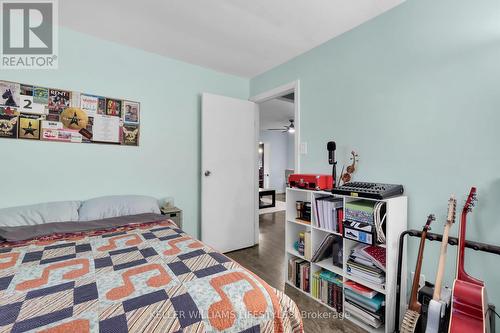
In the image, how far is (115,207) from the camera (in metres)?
2.12

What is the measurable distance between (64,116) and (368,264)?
2840 mm

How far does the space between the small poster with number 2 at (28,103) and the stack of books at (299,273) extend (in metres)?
2.66

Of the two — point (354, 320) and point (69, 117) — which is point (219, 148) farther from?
point (354, 320)

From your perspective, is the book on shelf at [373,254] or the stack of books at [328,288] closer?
the book on shelf at [373,254]

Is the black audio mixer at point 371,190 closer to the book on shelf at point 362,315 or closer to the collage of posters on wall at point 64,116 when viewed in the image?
the book on shelf at point 362,315

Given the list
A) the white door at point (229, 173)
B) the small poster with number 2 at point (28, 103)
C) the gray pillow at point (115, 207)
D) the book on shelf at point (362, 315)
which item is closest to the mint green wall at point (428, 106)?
the book on shelf at point (362, 315)

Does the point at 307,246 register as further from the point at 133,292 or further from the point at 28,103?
the point at 28,103

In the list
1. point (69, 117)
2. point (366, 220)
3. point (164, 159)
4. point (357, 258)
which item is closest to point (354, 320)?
Answer: point (357, 258)

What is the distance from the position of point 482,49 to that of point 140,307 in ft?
7.23

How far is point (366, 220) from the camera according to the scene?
160 centimetres

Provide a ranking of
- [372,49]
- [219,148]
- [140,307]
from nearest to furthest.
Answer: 1. [140,307]
2. [372,49]
3. [219,148]

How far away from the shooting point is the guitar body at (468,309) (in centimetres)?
107
